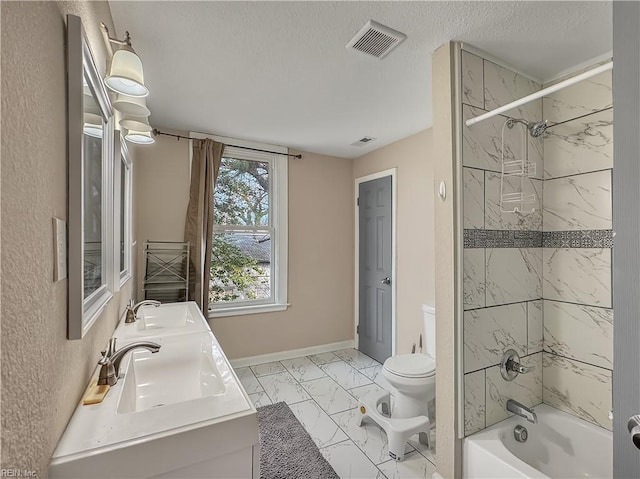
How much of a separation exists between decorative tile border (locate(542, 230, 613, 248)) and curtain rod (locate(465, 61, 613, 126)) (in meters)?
0.84

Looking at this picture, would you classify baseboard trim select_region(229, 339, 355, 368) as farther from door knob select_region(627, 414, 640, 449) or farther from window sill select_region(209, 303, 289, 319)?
door knob select_region(627, 414, 640, 449)

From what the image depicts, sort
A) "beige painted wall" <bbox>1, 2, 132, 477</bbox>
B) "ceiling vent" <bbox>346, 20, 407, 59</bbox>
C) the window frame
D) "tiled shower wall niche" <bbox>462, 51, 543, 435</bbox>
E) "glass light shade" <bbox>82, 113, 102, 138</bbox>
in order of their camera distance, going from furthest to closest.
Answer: the window frame → "tiled shower wall niche" <bbox>462, 51, 543, 435</bbox> → "ceiling vent" <bbox>346, 20, 407, 59</bbox> → "glass light shade" <bbox>82, 113, 102, 138</bbox> → "beige painted wall" <bbox>1, 2, 132, 477</bbox>

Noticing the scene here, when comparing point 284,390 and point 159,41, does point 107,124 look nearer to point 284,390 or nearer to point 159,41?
point 159,41

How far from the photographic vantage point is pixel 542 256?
6.52ft

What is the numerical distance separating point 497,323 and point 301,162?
2575 millimetres

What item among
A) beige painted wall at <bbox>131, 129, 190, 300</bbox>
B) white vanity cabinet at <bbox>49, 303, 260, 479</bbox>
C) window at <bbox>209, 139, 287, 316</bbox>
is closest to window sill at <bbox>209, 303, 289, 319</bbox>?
window at <bbox>209, 139, 287, 316</bbox>

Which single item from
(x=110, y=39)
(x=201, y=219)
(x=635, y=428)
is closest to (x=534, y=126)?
(x=635, y=428)

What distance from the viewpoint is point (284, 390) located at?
280cm

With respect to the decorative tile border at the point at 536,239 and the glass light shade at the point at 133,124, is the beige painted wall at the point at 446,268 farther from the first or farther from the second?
the glass light shade at the point at 133,124

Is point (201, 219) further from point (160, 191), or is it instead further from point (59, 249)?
point (59, 249)

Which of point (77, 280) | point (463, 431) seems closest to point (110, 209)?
point (77, 280)

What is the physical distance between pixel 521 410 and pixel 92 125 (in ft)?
7.59

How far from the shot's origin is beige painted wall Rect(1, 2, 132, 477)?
0.53m

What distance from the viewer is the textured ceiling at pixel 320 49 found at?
4.70ft
